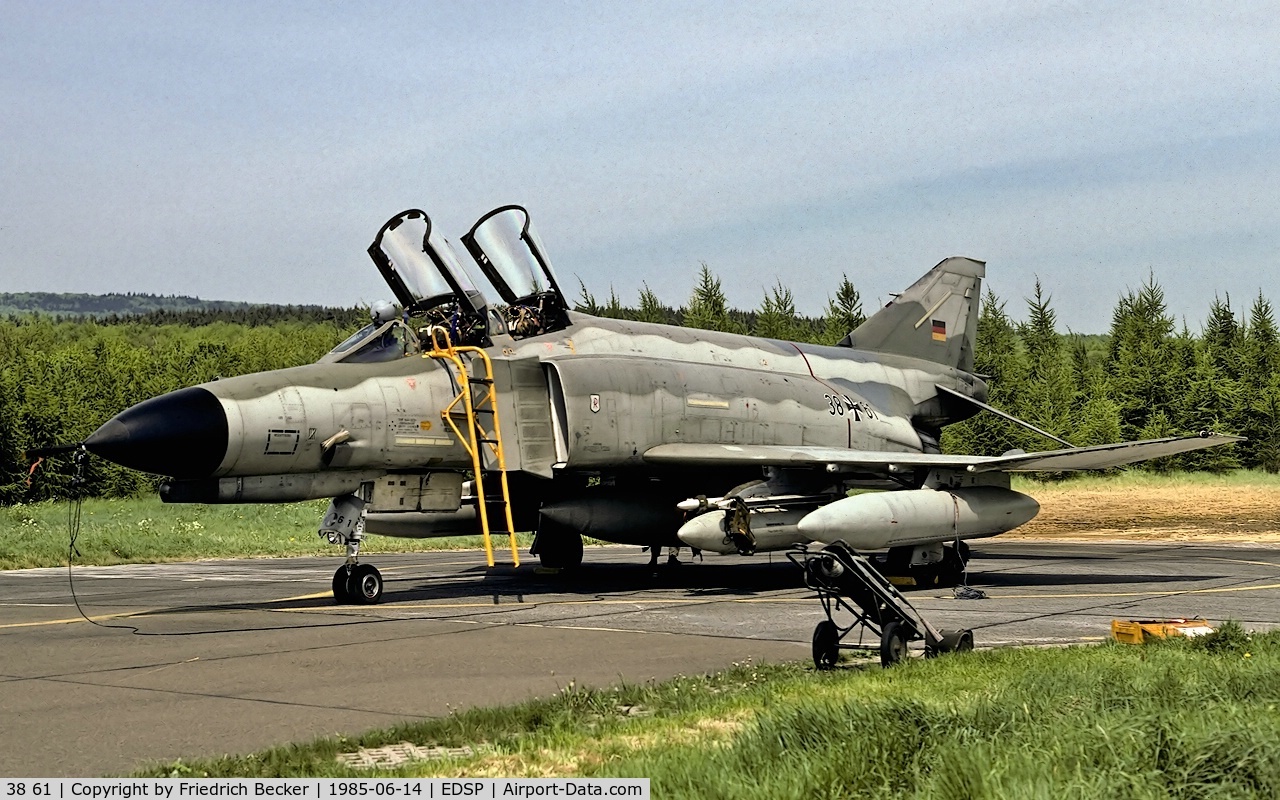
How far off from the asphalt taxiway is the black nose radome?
1.60 meters

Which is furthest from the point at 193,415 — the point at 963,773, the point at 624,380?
the point at 963,773

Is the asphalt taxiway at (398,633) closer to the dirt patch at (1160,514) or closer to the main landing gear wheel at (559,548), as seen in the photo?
the main landing gear wheel at (559,548)

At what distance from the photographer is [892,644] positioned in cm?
860

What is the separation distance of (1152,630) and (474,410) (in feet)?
27.2

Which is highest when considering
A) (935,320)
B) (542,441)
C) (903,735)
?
(935,320)

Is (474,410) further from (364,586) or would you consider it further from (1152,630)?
Answer: (1152,630)

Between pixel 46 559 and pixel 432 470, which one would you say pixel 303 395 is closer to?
pixel 432 470

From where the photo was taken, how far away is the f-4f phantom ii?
13.4 m

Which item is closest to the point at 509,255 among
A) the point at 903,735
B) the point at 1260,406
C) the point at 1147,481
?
the point at 903,735

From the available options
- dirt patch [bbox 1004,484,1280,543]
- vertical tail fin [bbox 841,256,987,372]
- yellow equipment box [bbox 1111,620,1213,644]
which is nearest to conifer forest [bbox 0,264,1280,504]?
dirt patch [bbox 1004,484,1280,543]

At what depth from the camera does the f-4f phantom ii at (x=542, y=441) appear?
1339 cm

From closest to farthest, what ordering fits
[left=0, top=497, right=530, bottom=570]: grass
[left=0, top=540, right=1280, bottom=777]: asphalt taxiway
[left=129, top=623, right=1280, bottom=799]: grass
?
[left=129, top=623, right=1280, bottom=799]: grass → [left=0, top=540, right=1280, bottom=777]: asphalt taxiway → [left=0, top=497, right=530, bottom=570]: grass

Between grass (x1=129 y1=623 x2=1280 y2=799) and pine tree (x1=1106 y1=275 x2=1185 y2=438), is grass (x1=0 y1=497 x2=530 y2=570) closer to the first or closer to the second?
grass (x1=129 y1=623 x2=1280 y2=799)

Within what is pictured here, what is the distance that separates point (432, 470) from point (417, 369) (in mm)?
1248
